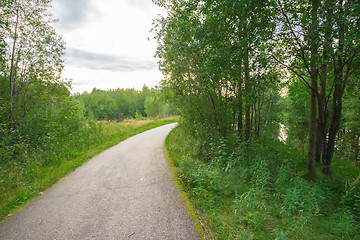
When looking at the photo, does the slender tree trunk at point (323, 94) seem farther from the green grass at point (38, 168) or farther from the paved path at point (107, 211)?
the green grass at point (38, 168)

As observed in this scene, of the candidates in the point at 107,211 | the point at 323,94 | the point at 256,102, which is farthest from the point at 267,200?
the point at 323,94

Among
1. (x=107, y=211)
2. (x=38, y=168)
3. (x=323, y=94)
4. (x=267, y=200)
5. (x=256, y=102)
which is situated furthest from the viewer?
(x=323, y=94)

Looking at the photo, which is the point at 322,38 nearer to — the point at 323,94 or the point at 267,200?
the point at 323,94

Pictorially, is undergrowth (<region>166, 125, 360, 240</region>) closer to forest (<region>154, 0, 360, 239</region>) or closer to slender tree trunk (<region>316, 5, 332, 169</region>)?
forest (<region>154, 0, 360, 239</region>)

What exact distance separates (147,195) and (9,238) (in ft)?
9.12

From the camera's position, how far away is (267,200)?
4453mm

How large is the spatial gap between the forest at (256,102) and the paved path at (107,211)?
2.40 feet

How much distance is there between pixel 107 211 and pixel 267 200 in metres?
3.99

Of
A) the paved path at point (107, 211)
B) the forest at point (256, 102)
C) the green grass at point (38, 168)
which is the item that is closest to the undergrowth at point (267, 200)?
the forest at point (256, 102)

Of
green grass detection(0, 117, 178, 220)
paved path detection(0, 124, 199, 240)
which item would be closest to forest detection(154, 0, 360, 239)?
paved path detection(0, 124, 199, 240)

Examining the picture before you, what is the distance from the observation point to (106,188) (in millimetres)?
5320

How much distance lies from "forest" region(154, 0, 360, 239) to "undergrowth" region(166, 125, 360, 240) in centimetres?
3

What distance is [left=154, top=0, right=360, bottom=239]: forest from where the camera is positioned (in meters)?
3.69

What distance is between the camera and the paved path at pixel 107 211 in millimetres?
3344
